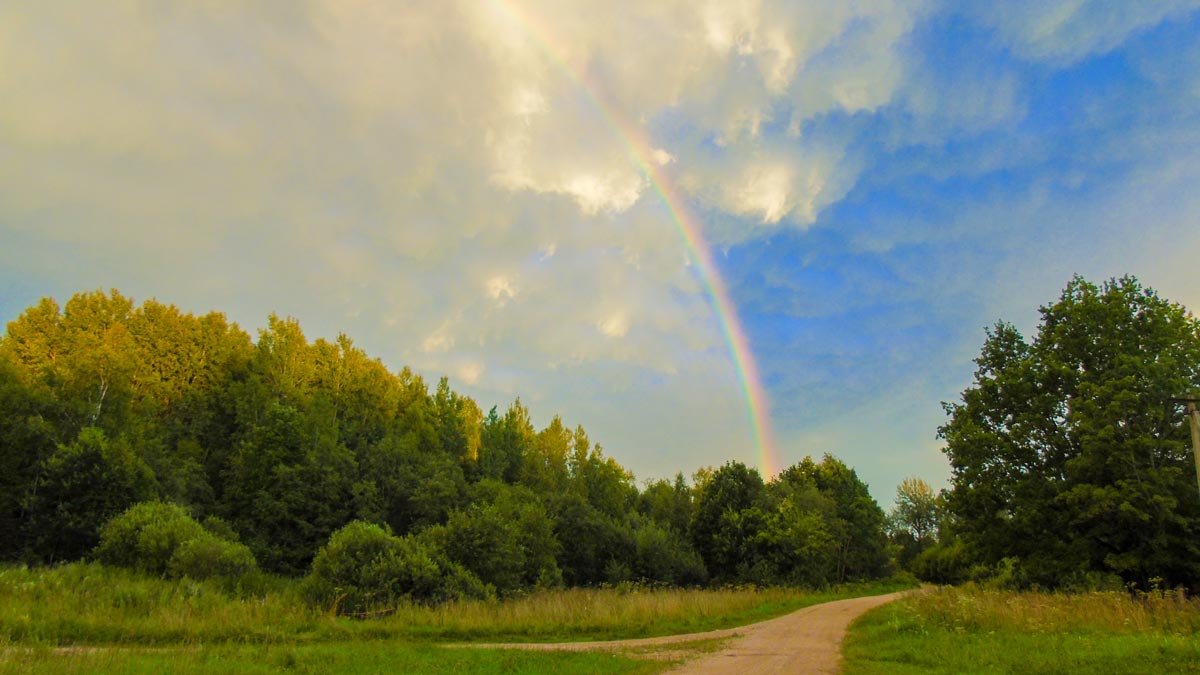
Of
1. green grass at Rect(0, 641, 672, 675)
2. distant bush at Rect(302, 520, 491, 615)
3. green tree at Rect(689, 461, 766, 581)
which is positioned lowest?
green grass at Rect(0, 641, 672, 675)

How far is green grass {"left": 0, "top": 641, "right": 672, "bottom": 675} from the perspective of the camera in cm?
1102

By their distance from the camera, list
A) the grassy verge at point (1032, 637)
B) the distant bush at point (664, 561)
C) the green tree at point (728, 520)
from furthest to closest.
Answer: the green tree at point (728, 520) → the distant bush at point (664, 561) → the grassy verge at point (1032, 637)

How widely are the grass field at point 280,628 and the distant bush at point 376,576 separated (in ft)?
4.37

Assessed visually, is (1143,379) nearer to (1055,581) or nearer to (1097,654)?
(1055,581)

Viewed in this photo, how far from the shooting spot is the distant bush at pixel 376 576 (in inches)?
968

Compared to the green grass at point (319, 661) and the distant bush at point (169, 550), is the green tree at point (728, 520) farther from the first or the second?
the green grass at point (319, 661)

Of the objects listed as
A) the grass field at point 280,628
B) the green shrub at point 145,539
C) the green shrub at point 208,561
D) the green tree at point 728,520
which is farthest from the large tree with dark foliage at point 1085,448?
the green shrub at point 145,539

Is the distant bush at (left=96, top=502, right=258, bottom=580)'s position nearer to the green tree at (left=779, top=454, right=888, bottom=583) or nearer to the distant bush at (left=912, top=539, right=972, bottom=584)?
the distant bush at (left=912, top=539, right=972, bottom=584)

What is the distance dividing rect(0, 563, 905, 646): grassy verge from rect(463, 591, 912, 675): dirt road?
6.97 ft

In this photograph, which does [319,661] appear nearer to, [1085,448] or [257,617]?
[257,617]

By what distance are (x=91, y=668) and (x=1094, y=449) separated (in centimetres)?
3138

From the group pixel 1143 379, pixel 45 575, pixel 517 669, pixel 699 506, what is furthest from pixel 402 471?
pixel 1143 379

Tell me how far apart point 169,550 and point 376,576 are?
11043mm

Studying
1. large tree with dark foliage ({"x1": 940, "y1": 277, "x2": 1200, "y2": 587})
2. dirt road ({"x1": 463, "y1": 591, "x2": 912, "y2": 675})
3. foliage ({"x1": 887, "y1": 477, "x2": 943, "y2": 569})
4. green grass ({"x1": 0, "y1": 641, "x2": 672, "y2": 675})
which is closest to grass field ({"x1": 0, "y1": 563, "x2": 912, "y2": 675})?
green grass ({"x1": 0, "y1": 641, "x2": 672, "y2": 675})
